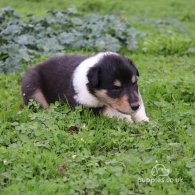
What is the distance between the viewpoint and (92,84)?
5.61 m

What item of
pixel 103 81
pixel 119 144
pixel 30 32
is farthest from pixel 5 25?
pixel 119 144

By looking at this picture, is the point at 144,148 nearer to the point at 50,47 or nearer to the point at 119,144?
the point at 119,144

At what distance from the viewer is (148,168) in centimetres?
450

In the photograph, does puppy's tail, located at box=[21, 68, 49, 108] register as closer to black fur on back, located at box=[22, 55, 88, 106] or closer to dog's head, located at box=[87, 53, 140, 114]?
black fur on back, located at box=[22, 55, 88, 106]

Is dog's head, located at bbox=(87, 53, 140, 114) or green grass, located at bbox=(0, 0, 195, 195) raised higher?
dog's head, located at bbox=(87, 53, 140, 114)

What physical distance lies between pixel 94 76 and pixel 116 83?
29 centimetres

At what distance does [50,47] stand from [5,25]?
0.93m

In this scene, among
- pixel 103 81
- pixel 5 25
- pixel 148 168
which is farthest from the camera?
pixel 5 25

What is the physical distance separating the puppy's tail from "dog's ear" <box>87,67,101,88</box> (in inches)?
38.4

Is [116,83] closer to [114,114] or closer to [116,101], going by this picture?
[116,101]

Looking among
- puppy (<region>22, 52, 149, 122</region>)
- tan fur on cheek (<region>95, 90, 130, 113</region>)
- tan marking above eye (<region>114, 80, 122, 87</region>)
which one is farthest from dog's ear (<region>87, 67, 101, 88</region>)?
tan marking above eye (<region>114, 80, 122, 87</region>)

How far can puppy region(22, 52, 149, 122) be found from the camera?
5.45 m

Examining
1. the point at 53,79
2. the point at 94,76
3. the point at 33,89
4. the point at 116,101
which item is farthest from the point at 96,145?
the point at 33,89

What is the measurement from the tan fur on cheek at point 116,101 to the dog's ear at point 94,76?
0.42ft
